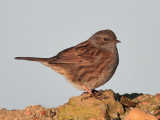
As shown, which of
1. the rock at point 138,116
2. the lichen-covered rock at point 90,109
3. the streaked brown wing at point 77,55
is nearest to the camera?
the rock at point 138,116

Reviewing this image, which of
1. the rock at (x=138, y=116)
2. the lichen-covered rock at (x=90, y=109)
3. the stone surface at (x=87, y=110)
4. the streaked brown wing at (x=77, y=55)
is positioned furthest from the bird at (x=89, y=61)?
the rock at (x=138, y=116)

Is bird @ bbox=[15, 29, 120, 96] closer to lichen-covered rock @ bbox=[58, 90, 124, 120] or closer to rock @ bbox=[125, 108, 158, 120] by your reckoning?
lichen-covered rock @ bbox=[58, 90, 124, 120]

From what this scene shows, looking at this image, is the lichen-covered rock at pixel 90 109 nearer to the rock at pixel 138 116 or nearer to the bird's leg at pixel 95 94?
the bird's leg at pixel 95 94

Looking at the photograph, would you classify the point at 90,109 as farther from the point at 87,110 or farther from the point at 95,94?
the point at 95,94

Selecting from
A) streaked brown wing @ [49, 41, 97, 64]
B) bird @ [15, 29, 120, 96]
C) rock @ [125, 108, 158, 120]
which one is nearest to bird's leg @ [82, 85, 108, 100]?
bird @ [15, 29, 120, 96]

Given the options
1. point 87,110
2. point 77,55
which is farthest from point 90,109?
point 77,55

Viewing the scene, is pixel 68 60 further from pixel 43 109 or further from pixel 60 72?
pixel 43 109

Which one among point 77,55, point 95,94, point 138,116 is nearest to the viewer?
point 138,116
